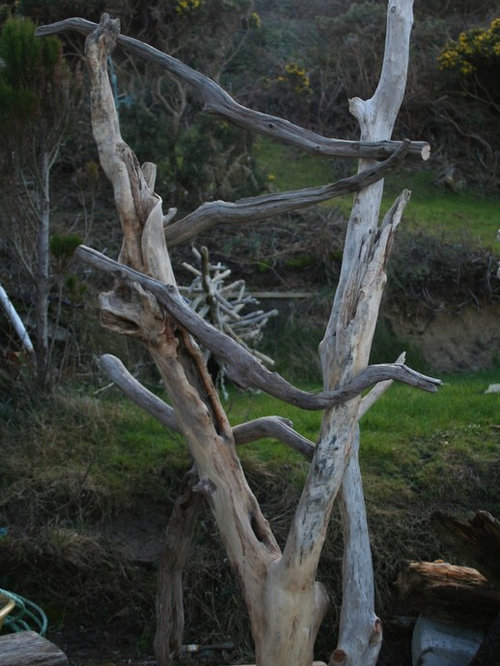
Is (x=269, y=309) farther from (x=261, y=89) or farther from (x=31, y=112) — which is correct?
(x=261, y=89)

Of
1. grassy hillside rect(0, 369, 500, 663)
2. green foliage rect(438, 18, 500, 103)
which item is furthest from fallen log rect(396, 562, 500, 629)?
green foliage rect(438, 18, 500, 103)

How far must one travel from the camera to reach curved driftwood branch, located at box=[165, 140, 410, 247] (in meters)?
5.20

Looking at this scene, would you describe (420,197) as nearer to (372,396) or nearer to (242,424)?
(372,396)

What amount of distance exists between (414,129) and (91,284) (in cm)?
662

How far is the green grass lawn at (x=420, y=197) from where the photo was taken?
11.8 meters

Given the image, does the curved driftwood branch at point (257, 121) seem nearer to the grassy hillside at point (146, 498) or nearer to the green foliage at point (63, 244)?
the green foliage at point (63, 244)

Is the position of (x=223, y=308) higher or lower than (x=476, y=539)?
higher

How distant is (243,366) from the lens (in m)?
4.94

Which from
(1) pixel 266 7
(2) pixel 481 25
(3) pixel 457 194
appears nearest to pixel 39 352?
(3) pixel 457 194

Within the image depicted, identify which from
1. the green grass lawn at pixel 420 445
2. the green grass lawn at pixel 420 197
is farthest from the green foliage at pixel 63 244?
the green grass lawn at pixel 420 197

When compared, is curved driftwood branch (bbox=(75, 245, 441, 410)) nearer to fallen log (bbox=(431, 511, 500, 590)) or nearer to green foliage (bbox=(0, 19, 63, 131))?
fallen log (bbox=(431, 511, 500, 590))

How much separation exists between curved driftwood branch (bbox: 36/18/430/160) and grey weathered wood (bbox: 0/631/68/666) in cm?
274

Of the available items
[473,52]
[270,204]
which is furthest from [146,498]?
[473,52]

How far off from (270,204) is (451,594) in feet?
8.67
